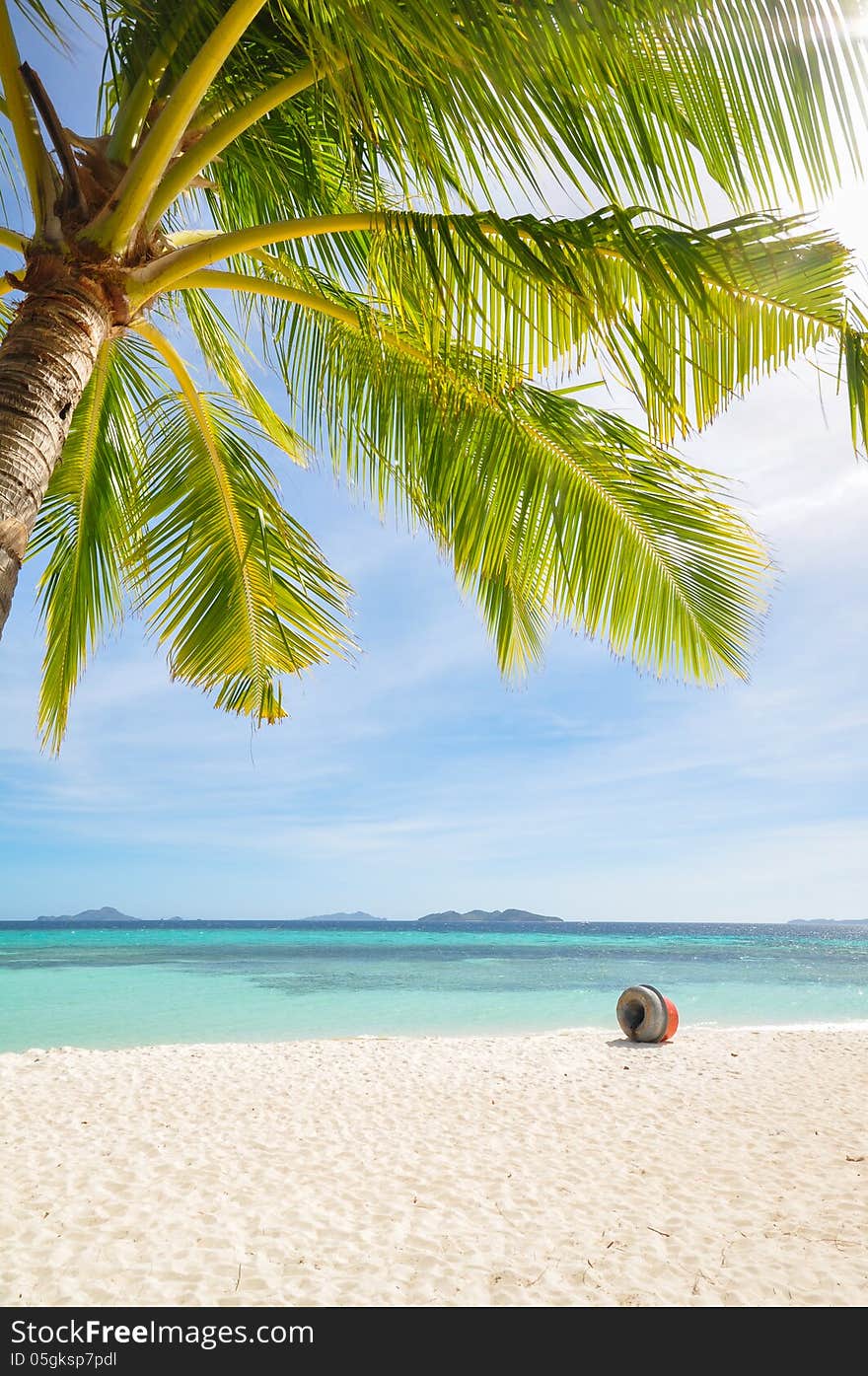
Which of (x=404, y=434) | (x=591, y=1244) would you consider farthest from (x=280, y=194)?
(x=591, y=1244)

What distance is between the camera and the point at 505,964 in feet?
89.9

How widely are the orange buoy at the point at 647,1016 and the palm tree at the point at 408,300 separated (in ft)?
19.9

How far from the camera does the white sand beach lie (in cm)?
316

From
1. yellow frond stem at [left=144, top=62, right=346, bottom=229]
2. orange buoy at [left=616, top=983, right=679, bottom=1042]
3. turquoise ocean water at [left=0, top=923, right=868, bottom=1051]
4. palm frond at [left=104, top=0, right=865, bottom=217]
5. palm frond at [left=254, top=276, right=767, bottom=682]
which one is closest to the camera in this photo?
palm frond at [left=104, top=0, right=865, bottom=217]

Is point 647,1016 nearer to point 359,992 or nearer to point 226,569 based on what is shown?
point 226,569

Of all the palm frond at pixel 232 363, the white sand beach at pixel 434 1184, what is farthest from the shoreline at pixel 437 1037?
the palm frond at pixel 232 363

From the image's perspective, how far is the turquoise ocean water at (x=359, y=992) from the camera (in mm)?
12805

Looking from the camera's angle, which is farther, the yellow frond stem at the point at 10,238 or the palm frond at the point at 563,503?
the palm frond at the point at 563,503

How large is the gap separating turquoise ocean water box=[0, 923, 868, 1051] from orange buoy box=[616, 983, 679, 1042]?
293 cm

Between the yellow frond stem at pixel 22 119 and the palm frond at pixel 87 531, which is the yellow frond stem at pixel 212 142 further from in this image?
the palm frond at pixel 87 531

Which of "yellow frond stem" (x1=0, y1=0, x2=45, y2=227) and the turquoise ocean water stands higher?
"yellow frond stem" (x1=0, y1=0, x2=45, y2=227)

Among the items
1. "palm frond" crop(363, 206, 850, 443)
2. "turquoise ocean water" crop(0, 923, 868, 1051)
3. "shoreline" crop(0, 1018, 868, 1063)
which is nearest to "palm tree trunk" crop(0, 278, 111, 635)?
"palm frond" crop(363, 206, 850, 443)

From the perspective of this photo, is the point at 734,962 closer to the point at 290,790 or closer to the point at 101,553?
the point at 101,553

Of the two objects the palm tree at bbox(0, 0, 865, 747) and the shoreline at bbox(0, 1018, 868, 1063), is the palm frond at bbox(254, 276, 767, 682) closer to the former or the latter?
the palm tree at bbox(0, 0, 865, 747)
